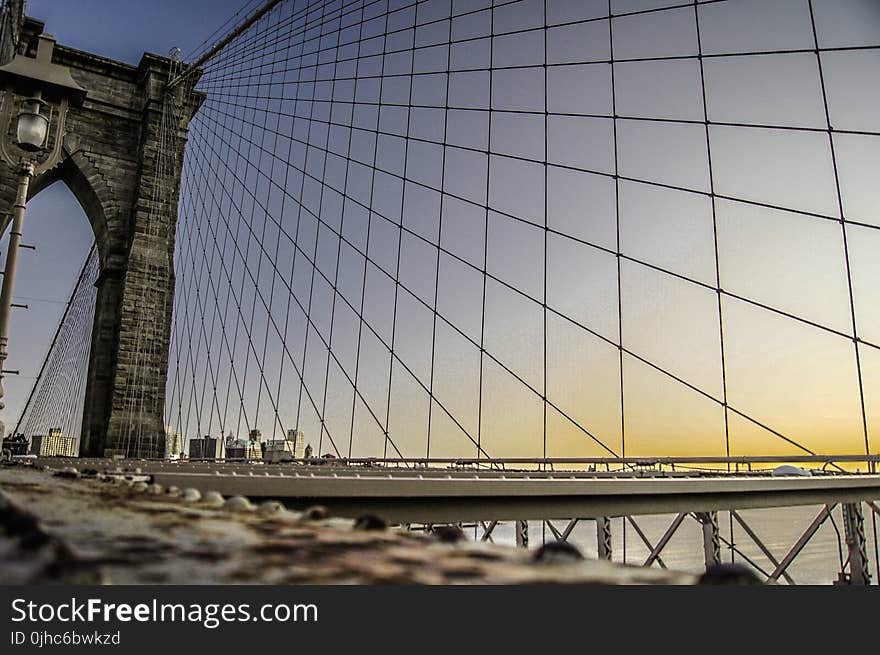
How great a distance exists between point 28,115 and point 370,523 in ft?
15.0

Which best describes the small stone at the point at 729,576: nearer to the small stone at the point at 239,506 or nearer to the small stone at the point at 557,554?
the small stone at the point at 557,554

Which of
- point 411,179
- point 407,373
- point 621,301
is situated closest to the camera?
point 621,301

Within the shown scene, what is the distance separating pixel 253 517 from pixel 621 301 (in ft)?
22.7

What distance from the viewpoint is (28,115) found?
4.17 metres

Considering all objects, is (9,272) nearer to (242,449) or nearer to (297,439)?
→ (297,439)

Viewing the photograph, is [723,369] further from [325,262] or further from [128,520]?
[325,262]

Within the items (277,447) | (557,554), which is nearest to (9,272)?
(557,554)

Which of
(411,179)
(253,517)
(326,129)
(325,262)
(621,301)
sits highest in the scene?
(326,129)

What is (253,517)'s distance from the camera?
0.89 metres

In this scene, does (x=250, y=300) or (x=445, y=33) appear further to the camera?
(x=250, y=300)

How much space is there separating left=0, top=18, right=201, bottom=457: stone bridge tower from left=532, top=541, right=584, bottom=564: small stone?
12.6m

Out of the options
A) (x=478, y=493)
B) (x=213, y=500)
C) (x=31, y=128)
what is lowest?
(x=478, y=493)

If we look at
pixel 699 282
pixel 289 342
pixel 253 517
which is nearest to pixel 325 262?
pixel 289 342

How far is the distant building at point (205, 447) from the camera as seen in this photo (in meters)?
13.6
